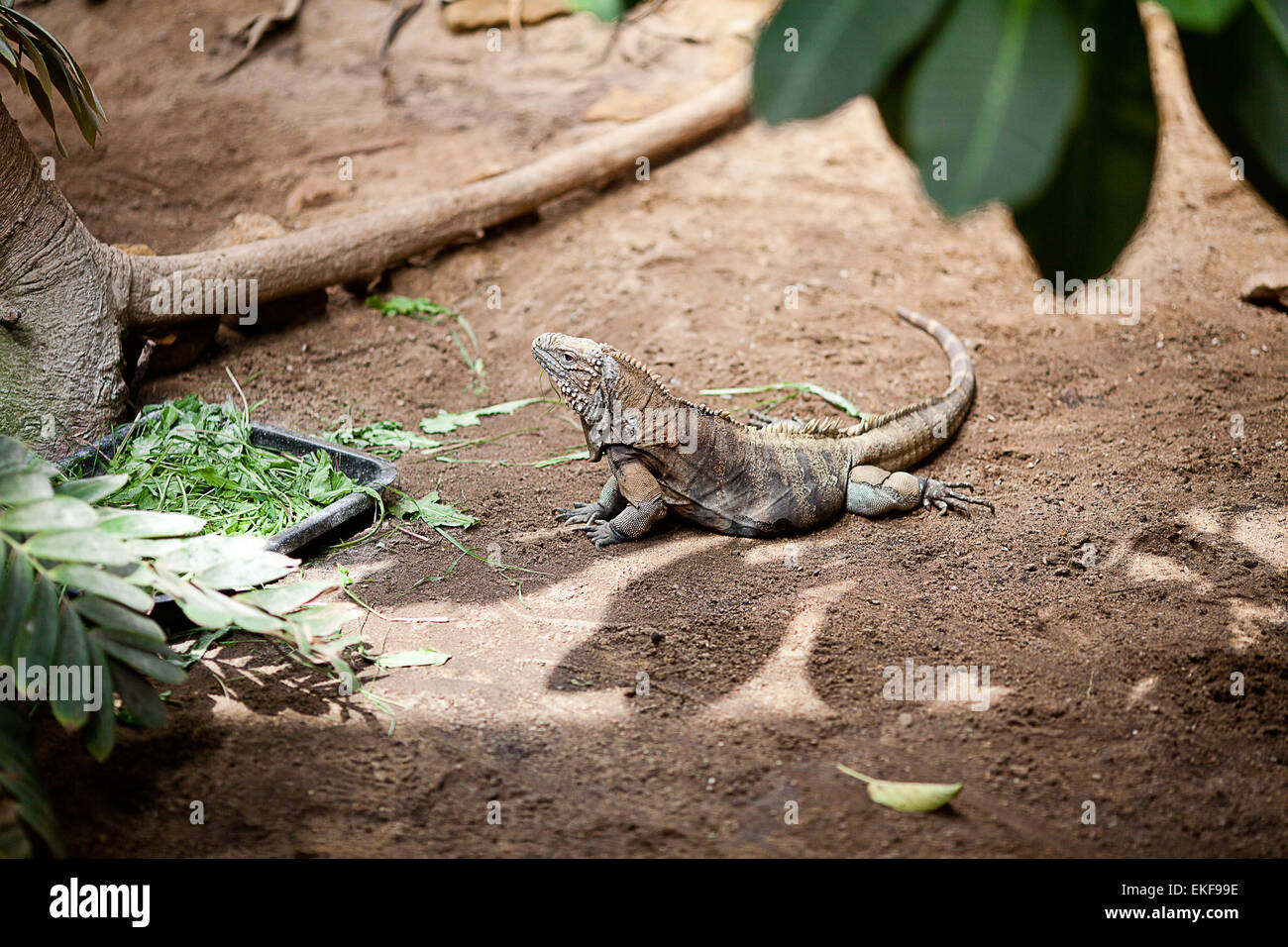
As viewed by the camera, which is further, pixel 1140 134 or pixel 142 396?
pixel 142 396

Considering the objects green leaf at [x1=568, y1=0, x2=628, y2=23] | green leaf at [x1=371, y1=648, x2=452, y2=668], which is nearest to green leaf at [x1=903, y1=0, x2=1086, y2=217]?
green leaf at [x1=568, y1=0, x2=628, y2=23]

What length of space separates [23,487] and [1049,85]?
2798 mm

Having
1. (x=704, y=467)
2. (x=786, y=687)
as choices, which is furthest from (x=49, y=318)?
(x=786, y=687)

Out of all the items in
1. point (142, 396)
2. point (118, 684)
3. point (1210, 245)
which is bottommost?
point (142, 396)

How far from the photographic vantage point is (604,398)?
4867 millimetres

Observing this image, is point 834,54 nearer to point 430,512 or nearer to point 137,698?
point 137,698

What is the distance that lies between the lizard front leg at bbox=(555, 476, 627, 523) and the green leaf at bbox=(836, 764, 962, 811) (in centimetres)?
229

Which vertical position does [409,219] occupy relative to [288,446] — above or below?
above

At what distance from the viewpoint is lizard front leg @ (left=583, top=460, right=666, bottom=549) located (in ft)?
15.6

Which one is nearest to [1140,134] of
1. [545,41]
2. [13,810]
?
[13,810]

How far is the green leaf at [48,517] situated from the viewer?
2646mm

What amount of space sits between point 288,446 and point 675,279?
3.18 m

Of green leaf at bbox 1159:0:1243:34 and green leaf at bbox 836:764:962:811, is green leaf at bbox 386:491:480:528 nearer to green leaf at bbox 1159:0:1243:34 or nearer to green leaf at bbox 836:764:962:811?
green leaf at bbox 836:764:962:811

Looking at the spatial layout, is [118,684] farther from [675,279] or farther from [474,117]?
[474,117]
